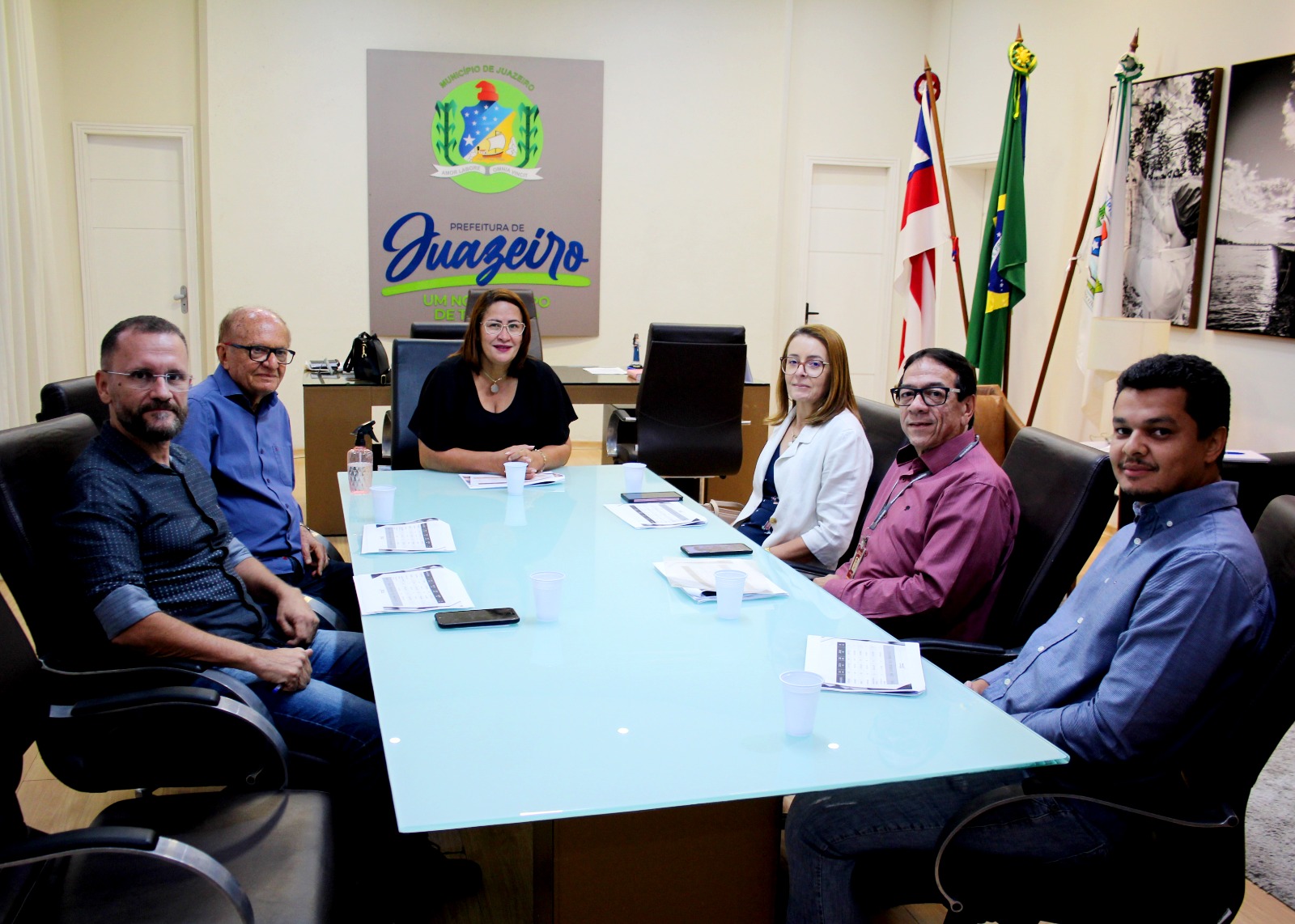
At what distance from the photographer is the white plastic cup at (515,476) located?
310cm

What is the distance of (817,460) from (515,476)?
904 mm

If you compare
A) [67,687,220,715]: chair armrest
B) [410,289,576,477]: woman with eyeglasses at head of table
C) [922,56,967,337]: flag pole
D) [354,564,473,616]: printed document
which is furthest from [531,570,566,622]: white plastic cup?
[922,56,967,337]: flag pole

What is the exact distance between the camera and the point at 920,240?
19.6 ft

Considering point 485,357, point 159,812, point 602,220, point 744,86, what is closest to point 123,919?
point 159,812

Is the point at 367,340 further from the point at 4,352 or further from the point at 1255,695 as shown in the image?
the point at 1255,695

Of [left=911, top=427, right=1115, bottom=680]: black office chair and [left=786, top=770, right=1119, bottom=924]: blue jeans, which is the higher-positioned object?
[left=911, top=427, right=1115, bottom=680]: black office chair

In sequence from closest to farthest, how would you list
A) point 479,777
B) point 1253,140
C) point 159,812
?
point 479,777 → point 159,812 → point 1253,140

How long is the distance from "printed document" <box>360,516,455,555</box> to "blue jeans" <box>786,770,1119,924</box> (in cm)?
115

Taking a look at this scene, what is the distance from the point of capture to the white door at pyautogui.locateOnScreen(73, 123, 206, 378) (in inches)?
266

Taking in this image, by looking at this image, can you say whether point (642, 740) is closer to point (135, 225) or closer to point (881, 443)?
point (881, 443)

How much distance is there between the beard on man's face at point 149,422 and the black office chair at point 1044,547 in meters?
1.60

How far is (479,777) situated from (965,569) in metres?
1.27

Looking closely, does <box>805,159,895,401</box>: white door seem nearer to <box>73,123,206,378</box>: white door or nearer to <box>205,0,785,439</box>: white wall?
<box>205,0,785,439</box>: white wall

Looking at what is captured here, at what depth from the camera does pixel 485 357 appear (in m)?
3.52
